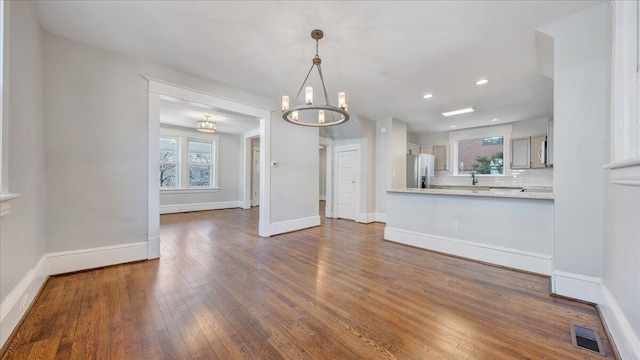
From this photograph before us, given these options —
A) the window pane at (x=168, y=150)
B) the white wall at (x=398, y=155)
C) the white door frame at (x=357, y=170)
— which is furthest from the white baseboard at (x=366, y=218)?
the window pane at (x=168, y=150)

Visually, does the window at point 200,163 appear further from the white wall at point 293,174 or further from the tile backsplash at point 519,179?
the tile backsplash at point 519,179

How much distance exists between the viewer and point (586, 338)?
A: 1676 mm

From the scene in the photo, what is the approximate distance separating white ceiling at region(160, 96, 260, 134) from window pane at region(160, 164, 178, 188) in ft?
4.28

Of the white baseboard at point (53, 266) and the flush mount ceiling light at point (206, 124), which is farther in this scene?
the flush mount ceiling light at point (206, 124)

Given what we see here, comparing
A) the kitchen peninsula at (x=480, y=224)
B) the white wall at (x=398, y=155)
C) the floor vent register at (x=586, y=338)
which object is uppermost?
the white wall at (x=398, y=155)

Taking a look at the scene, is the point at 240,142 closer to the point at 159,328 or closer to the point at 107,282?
the point at 107,282

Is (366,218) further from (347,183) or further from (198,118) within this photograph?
(198,118)

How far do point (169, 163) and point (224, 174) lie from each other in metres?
1.64

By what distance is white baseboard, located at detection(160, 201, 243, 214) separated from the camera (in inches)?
277

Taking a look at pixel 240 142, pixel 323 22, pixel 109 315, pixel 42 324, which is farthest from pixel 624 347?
pixel 240 142

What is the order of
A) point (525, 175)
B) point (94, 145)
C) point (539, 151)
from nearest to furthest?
point (94, 145)
point (539, 151)
point (525, 175)

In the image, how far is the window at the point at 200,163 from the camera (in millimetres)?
7590

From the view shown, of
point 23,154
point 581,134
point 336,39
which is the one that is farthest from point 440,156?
point 23,154

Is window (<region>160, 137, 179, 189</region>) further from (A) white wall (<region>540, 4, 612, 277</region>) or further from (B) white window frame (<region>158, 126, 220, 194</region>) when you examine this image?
(A) white wall (<region>540, 4, 612, 277</region>)
